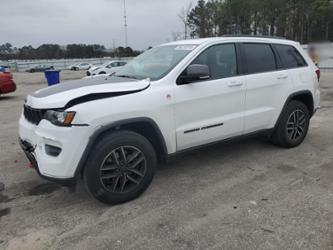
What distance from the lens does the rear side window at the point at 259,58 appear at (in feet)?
13.6

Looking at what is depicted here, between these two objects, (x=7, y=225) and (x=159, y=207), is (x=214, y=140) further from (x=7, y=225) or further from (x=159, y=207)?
(x=7, y=225)

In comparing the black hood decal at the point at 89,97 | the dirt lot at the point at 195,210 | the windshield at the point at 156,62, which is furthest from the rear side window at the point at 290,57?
the black hood decal at the point at 89,97

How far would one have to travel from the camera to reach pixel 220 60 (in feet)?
12.7

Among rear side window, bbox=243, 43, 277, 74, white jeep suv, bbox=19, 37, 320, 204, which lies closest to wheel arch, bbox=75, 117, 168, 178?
white jeep suv, bbox=19, 37, 320, 204

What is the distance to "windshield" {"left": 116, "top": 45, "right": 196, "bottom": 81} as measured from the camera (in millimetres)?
3565

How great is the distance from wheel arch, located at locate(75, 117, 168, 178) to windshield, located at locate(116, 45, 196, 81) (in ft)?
1.85

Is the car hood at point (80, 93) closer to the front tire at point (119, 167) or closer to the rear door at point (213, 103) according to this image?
the front tire at point (119, 167)

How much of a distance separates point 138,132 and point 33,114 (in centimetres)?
114

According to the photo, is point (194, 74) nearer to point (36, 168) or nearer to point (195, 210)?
point (195, 210)

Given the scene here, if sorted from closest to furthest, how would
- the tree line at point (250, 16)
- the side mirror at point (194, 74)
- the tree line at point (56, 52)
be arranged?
1. the side mirror at point (194, 74)
2. the tree line at point (250, 16)
3. the tree line at point (56, 52)

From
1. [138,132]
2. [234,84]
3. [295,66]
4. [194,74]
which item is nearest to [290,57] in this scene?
[295,66]

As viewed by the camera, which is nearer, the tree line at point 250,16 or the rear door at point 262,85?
the rear door at point 262,85

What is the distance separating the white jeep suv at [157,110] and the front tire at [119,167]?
→ 0.01 metres

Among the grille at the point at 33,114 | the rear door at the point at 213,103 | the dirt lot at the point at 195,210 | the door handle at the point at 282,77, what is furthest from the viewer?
the door handle at the point at 282,77
